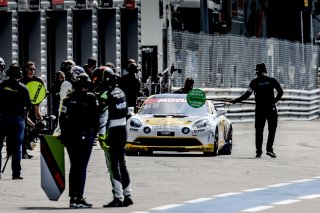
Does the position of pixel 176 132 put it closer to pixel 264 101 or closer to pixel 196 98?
pixel 196 98

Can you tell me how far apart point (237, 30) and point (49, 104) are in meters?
24.7

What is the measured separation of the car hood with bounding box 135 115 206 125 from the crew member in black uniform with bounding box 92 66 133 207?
1039 centimetres

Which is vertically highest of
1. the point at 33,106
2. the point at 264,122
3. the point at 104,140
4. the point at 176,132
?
the point at 104,140

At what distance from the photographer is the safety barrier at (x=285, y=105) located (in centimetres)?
4421

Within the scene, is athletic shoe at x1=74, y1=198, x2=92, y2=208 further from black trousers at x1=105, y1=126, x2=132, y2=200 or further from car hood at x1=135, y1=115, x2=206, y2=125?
car hood at x1=135, y1=115, x2=206, y2=125

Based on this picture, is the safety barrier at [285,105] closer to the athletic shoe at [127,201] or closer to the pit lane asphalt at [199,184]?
the pit lane asphalt at [199,184]

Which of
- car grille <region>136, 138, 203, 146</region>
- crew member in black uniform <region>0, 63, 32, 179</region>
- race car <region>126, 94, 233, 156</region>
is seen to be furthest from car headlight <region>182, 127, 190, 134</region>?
crew member in black uniform <region>0, 63, 32, 179</region>

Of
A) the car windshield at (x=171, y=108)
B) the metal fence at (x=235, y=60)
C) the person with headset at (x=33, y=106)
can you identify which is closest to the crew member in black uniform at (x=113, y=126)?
the person with headset at (x=33, y=106)

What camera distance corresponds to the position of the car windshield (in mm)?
27422

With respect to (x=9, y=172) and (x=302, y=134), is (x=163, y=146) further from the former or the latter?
(x=302, y=134)

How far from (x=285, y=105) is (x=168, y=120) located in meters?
21.6

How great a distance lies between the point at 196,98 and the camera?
88.9 ft

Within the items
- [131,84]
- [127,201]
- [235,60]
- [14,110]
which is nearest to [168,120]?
[131,84]

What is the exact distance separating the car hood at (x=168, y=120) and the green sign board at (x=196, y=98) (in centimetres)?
24
